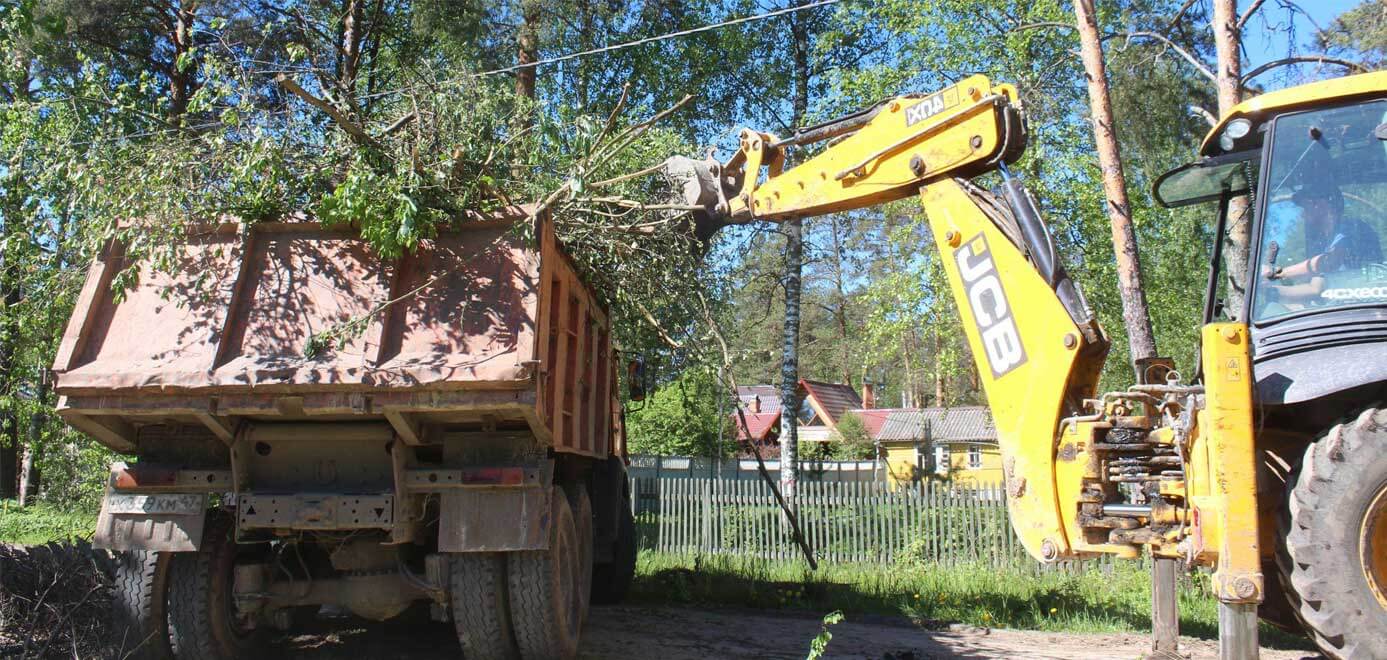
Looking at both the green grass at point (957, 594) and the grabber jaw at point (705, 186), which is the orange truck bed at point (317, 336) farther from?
the green grass at point (957, 594)

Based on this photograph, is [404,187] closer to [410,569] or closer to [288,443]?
[288,443]

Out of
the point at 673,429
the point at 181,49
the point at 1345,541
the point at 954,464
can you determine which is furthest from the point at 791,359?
the point at 954,464

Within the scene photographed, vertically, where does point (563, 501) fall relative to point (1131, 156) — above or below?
below

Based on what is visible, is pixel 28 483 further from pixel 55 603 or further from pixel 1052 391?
pixel 1052 391

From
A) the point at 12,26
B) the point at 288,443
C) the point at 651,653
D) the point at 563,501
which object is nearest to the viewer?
the point at 288,443

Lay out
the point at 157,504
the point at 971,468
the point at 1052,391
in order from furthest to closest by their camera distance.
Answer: the point at 971,468 → the point at 157,504 → the point at 1052,391

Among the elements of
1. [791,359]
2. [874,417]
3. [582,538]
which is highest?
[874,417]

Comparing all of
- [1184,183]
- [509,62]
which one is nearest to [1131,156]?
[509,62]

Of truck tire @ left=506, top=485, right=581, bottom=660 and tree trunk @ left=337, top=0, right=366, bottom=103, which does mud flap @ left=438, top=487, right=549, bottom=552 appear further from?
tree trunk @ left=337, top=0, right=366, bottom=103

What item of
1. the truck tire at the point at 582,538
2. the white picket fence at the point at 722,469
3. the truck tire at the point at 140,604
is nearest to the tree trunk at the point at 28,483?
the white picket fence at the point at 722,469

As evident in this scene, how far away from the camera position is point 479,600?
219 inches

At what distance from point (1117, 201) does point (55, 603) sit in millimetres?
9139

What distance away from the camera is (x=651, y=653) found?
712 centimetres

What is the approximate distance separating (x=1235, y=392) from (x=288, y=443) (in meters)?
4.88
